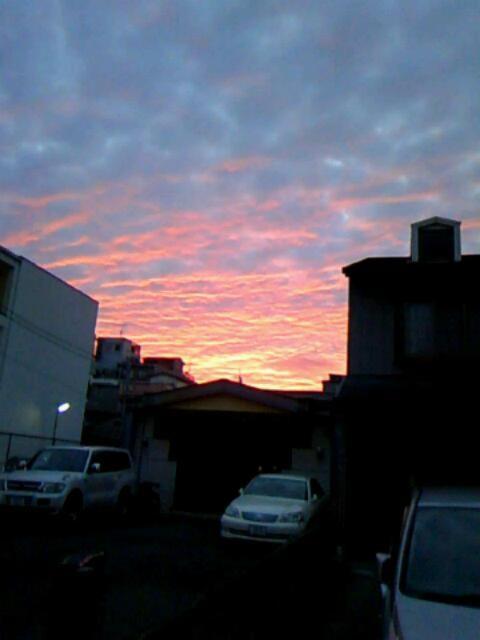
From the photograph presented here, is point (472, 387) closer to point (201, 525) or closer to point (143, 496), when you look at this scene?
point (201, 525)

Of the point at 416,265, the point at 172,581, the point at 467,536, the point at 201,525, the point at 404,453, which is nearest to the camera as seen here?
the point at 467,536

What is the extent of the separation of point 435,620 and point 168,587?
5339 millimetres

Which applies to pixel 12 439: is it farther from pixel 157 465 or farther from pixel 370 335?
pixel 370 335

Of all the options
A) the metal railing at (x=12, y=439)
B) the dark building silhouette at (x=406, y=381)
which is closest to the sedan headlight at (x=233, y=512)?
the dark building silhouette at (x=406, y=381)

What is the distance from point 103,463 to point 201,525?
3.30 metres

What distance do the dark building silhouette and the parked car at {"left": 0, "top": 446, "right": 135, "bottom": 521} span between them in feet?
19.9

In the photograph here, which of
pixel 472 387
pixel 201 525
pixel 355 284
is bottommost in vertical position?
pixel 201 525

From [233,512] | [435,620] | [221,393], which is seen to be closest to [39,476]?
[233,512]

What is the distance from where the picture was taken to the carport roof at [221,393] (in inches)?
712

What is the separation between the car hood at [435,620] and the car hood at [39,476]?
1058 centimetres

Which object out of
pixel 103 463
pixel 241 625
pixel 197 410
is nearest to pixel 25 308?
pixel 197 410

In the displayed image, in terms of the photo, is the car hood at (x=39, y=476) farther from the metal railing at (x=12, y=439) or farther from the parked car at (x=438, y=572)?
the parked car at (x=438, y=572)

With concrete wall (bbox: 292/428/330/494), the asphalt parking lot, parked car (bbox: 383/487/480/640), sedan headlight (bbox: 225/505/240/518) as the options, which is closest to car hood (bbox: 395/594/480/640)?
parked car (bbox: 383/487/480/640)

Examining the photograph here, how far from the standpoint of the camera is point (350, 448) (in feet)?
39.6
